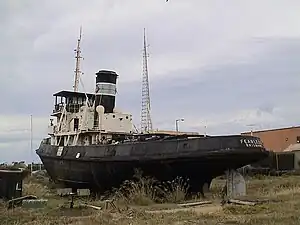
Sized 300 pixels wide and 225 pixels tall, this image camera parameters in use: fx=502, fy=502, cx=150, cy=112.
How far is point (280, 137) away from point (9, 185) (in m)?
37.1

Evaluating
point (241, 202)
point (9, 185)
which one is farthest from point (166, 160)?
point (9, 185)

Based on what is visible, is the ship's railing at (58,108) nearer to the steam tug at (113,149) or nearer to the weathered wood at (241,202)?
the steam tug at (113,149)

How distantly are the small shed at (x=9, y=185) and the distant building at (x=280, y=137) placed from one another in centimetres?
3459

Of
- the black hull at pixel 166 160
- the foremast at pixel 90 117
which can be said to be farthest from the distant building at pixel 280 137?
the black hull at pixel 166 160

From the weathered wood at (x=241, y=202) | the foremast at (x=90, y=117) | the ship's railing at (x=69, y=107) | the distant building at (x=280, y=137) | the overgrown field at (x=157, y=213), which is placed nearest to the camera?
the overgrown field at (x=157, y=213)

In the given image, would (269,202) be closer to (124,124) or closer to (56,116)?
(124,124)

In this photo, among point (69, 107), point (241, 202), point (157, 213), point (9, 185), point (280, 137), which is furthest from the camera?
point (280, 137)

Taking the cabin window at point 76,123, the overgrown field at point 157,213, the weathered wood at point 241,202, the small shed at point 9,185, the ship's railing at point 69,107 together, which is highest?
the ship's railing at point 69,107

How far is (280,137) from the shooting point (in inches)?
1921

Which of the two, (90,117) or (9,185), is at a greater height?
(90,117)

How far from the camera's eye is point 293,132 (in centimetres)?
4750

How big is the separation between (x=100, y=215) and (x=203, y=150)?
6434 mm

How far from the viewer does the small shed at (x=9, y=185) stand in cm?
1582

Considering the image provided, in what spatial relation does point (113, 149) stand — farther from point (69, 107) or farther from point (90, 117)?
point (69, 107)
